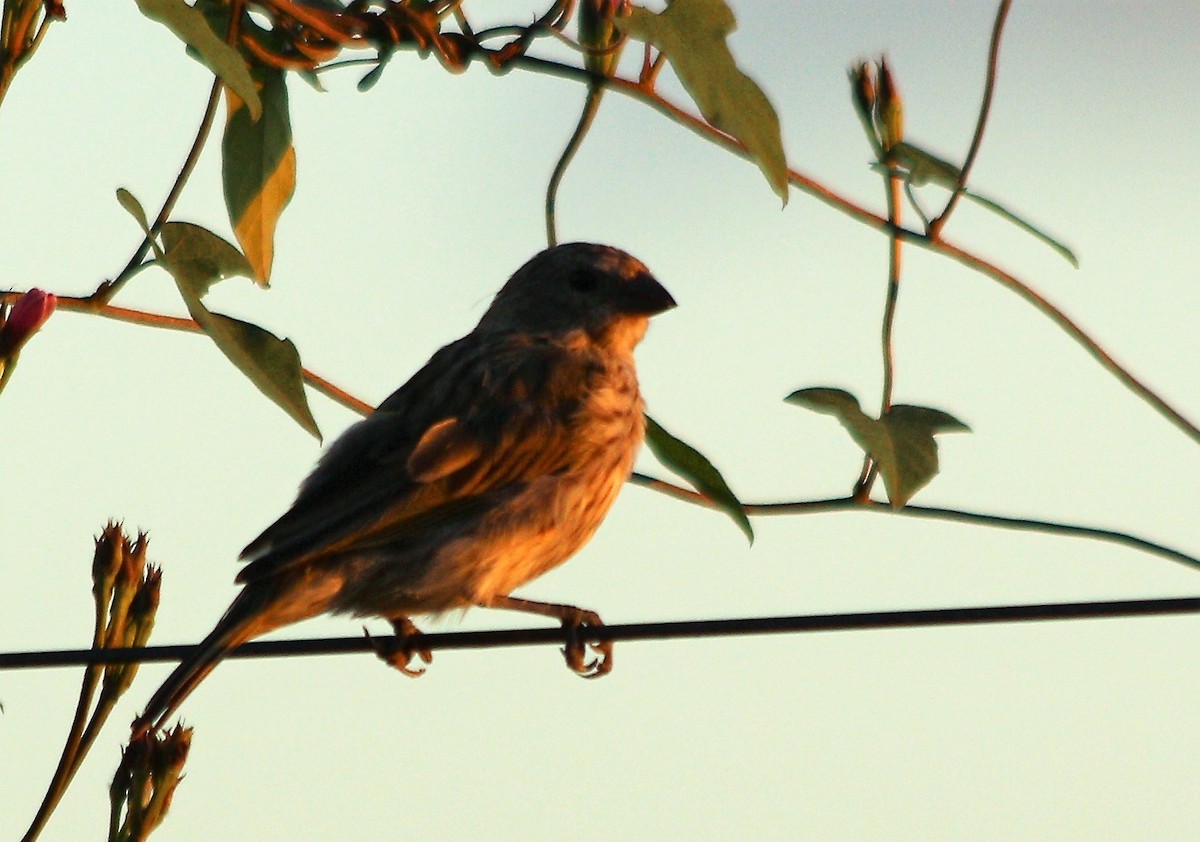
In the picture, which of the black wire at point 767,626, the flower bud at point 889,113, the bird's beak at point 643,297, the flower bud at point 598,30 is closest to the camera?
the black wire at point 767,626

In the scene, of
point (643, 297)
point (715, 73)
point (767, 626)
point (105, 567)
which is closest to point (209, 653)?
point (105, 567)

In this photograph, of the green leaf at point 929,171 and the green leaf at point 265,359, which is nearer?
the green leaf at point 265,359

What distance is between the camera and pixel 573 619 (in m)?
4.79

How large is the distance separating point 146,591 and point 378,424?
6.09 ft

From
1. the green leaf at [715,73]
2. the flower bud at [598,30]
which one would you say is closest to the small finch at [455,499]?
the flower bud at [598,30]

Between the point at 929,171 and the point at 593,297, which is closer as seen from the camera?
the point at 929,171

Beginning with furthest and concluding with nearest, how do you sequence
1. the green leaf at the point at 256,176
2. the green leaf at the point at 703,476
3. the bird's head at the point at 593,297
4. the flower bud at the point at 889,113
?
the bird's head at the point at 593,297 < the flower bud at the point at 889,113 < the green leaf at the point at 703,476 < the green leaf at the point at 256,176

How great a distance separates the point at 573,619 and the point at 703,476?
132 centimetres

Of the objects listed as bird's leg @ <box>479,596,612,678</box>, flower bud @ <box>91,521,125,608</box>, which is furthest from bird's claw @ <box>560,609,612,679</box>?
flower bud @ <box>91,521,125,608</box>

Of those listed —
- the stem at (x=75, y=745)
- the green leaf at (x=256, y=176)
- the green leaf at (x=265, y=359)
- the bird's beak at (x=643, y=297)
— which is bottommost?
the stem at (x=75, y=745)

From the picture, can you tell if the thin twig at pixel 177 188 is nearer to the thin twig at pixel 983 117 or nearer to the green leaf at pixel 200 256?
the green leaf at pixel 200 256

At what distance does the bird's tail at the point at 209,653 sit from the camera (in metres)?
3.78

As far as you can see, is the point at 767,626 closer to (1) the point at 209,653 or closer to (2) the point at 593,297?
(1) the point at 209,653

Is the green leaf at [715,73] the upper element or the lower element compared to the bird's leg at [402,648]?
upper
